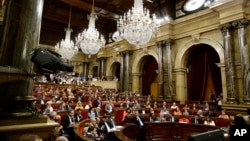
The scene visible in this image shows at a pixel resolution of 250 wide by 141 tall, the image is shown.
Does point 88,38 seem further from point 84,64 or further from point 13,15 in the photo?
point 84,64

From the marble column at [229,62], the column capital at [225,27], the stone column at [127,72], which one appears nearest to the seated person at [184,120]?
the marble column at [229,62]

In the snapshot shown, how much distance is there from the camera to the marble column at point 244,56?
7.98 m

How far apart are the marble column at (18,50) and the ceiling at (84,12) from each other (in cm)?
1094

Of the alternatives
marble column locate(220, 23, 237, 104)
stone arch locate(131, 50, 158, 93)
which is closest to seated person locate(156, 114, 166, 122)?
marble column locate(220, 23, 237, 104)

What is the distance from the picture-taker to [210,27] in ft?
33.0

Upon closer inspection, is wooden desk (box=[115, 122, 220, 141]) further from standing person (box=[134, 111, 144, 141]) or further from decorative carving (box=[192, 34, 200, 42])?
decorative carving (box=[192, 34, 200, 42])

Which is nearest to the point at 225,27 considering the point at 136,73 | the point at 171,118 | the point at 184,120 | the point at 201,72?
the point at 201,72

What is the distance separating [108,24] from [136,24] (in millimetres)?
11241

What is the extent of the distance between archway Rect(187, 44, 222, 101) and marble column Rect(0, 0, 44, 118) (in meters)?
10.3

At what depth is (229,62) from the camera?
8.66m

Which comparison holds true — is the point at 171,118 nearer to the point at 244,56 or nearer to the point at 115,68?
the point at 244,56

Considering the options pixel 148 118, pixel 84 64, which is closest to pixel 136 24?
pixel 148 118

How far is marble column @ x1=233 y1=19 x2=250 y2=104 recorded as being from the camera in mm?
7985

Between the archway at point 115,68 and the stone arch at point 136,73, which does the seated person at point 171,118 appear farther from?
the archway at point 115,68
